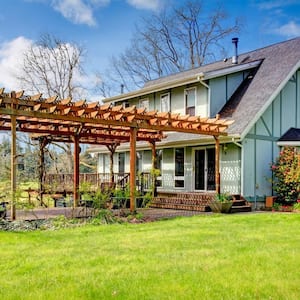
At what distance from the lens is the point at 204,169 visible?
16469 millimetres

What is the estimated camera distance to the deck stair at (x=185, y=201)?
14.4 m

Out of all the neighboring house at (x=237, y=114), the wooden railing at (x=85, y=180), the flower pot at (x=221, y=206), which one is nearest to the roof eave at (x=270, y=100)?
the neighboring house at (x=237, y=114)

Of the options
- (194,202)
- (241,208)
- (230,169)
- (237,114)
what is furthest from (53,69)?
(241,208)

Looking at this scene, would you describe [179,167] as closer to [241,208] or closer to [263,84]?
[241,208]

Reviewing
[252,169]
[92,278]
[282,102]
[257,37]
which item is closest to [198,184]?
[252,169]

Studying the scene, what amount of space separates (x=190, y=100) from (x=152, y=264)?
12.9 metres

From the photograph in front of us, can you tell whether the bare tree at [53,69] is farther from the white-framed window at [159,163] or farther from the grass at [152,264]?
the grass at [152,264]

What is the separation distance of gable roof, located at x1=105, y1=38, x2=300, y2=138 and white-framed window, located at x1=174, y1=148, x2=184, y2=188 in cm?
263

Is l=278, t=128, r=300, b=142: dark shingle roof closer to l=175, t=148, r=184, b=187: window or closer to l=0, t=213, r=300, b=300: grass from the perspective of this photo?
l=175, t=148, r=184, b=187: window

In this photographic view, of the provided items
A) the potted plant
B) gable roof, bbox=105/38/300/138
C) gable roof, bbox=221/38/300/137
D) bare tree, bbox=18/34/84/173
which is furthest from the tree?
the potted plant

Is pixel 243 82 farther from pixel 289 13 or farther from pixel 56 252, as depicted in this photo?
pixel 56 252

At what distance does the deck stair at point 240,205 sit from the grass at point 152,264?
515 cm

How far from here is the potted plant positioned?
1338cm

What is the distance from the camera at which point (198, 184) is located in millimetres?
16719
